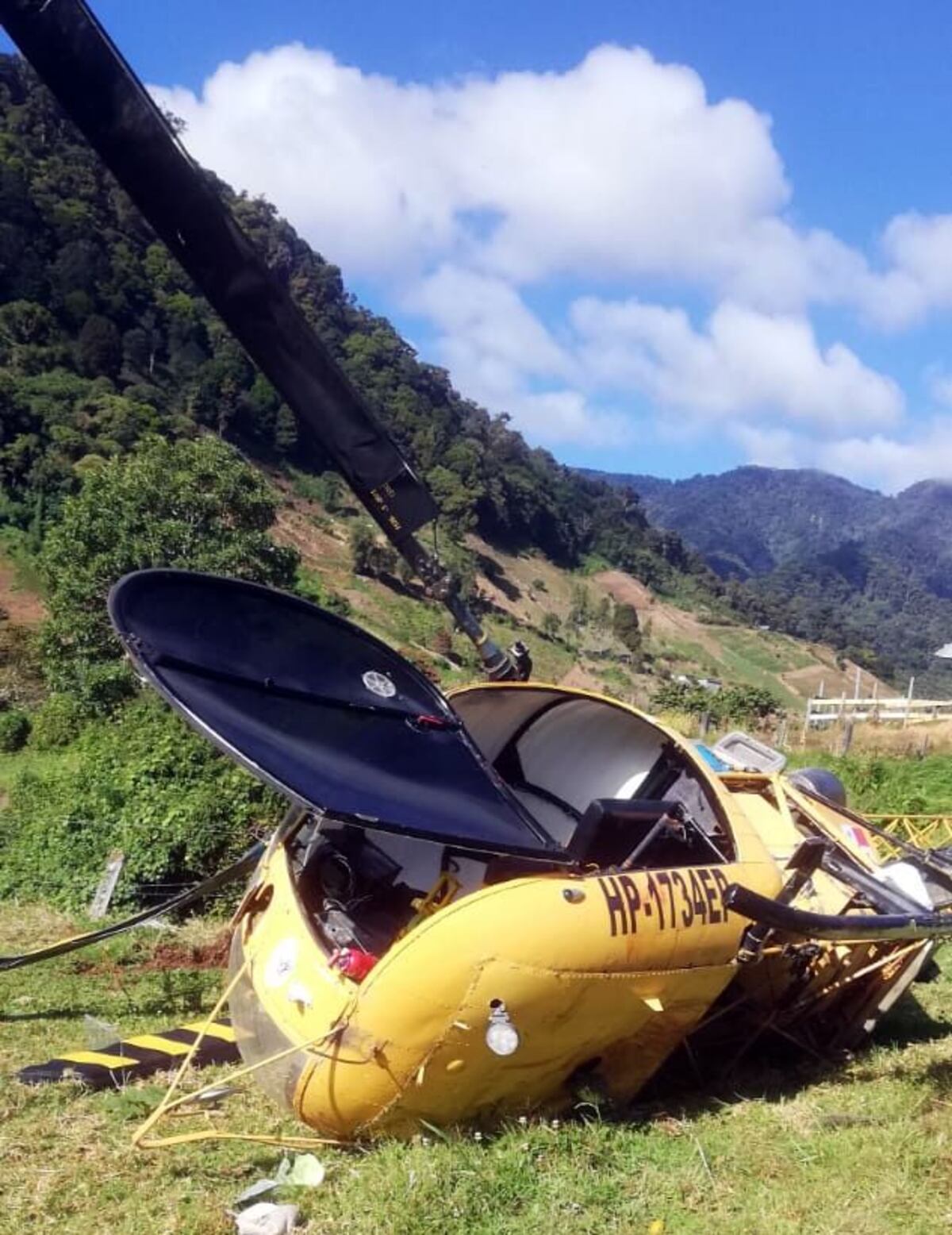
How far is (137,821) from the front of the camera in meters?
11.1

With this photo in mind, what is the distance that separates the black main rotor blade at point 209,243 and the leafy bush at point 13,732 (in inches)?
967

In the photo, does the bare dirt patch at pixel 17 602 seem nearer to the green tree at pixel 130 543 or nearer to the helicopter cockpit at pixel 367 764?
the green tree at pixel 130 543

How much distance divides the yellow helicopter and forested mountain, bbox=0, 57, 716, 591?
147 ft

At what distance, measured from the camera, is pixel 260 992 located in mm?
5477

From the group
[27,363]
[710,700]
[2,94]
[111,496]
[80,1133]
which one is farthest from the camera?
[2,94]

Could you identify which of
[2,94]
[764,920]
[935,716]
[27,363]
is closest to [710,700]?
[935,716]

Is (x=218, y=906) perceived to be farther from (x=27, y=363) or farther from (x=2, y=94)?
(x=2, y=94)

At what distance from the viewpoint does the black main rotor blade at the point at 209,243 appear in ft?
19.9

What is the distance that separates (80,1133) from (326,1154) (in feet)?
4.00

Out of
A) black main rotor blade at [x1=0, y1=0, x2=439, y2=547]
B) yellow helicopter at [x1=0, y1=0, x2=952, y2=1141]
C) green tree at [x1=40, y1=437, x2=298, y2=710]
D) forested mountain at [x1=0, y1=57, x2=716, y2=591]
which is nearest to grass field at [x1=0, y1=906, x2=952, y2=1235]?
yellow helicopter at [x1=0, y1=0, x2=952, y2=1141]

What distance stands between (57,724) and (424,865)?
22978mm

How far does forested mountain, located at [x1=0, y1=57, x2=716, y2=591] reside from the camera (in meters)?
66.5

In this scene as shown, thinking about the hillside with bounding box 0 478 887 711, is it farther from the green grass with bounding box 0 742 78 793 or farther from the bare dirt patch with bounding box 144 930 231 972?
the bare dirt patch with bounding box 144 930 231 972

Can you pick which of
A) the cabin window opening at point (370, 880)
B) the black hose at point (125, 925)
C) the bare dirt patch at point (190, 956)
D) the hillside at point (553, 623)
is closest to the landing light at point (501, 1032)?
the cabin window opening at point (370, 880)
